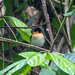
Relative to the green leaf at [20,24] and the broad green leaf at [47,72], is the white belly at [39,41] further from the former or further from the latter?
the broad green leaf at [47,72]

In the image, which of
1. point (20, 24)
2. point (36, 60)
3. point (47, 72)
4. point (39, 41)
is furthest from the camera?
point (39, 41)

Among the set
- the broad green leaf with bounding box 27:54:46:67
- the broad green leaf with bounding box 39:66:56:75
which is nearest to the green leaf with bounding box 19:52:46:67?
the broad green leaf with bounding box 27:54:46:67

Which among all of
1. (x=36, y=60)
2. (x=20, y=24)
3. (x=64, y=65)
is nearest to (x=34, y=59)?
(x=36, y=60)

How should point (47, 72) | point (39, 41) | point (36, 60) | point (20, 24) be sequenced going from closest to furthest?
point (36, 60) → point (47, 72) → point (20, 24) → point (39, 41)

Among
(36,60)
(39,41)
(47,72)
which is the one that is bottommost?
(39,41)

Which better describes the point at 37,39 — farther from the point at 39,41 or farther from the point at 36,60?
the point at 36,60

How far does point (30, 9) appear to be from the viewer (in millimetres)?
3395

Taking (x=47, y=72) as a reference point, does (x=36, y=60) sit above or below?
above

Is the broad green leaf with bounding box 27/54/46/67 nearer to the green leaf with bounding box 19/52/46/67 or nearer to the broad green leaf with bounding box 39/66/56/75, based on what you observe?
the green leaf with bounding box 19/52/46/67

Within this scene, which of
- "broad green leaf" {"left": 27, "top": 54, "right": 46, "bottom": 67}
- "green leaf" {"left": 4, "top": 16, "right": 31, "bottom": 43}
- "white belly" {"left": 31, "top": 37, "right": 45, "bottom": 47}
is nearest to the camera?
"broad green leaf" {"left": 27, "top": 54, "right": 46, "bottom": 67}

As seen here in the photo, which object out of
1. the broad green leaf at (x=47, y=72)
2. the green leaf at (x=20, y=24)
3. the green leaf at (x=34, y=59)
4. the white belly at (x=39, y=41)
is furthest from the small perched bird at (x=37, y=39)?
the green leaf at (x=34, y=59)

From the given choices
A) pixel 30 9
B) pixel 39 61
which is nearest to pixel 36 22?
pixel 30 9

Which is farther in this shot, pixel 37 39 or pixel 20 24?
pixel 37 39

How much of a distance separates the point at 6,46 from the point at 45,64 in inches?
73.9
